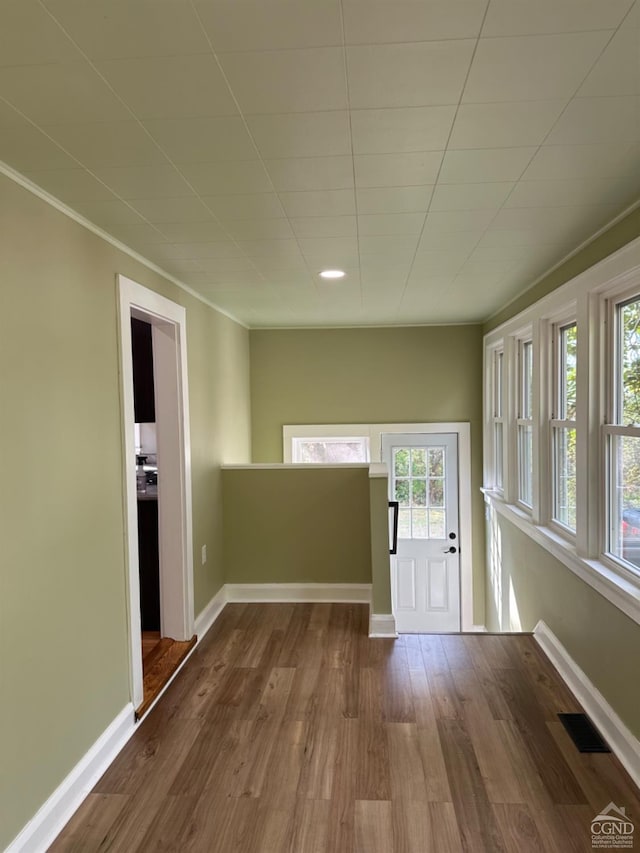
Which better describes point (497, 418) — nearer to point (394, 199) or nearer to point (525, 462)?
point (525, 462)

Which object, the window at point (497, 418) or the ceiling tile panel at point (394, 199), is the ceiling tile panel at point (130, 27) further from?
the window at point (497, 418)

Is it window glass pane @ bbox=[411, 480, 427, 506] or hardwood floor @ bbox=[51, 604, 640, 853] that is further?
window glass pane @ bbox=[411, 480, 427, 506]

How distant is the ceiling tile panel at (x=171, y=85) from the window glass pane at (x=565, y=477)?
268cm

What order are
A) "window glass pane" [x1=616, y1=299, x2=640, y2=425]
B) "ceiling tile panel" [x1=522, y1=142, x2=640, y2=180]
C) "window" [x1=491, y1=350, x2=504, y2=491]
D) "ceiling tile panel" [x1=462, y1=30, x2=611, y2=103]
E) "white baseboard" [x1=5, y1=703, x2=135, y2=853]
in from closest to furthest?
"ceiling tile panel" [x1=462, y1=30, x2=611, y2=103] → "ceiling tile panel" [x1=522, y1=142, x2=640, y2=180] → "white baseboard" [x1=5, y1=703, x2=135, y2=853] → "window glass pane" [x1=616, y1=299, x2=640, y2=425] → "window" [x1=491, y1=350, x2=504, y2=491]

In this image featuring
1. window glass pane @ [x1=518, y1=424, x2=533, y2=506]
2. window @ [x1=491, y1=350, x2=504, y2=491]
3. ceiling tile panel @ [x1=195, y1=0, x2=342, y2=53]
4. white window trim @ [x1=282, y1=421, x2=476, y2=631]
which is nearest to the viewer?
ceiling tile panel @ [x1=195, y1=0, x2=342, y2=53]

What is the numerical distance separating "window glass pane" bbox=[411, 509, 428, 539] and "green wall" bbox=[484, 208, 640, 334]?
7.11 ft

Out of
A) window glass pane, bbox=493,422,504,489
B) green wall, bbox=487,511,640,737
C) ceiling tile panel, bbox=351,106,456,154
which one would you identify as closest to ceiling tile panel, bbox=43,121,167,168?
ceiling tile panel, bbox=351,106,456,154

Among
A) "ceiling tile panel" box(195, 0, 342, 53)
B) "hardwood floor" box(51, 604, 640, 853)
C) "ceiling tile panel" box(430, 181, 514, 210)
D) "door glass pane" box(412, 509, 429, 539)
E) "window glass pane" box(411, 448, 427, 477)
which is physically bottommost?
"hardwood floor" box(51, 604, 640, 853)

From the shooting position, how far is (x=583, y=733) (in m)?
2.42

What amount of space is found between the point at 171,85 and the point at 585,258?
7.41 feet

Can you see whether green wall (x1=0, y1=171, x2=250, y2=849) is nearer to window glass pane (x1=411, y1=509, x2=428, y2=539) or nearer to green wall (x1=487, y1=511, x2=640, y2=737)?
green wall (x1=487, y1=511, x2=640, y2=737)

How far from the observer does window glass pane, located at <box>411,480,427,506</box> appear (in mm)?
5504

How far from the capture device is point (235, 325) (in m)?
4.98

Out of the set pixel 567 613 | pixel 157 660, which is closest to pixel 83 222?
pixel 157 660
